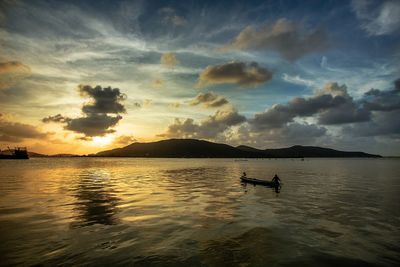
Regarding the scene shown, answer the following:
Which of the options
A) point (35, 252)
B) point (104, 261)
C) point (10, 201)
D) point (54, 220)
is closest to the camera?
point (104, 261)

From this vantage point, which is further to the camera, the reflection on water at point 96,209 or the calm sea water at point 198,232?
the reflection on water at point 96,209

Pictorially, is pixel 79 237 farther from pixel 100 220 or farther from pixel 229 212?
pixel 229 212

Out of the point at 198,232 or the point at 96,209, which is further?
the point at 96,209

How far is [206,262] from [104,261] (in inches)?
261

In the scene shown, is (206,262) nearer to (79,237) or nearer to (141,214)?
(79,237)

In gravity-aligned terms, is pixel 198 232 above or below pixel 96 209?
below

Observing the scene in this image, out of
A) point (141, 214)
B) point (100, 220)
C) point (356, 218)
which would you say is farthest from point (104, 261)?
point (356, 218)

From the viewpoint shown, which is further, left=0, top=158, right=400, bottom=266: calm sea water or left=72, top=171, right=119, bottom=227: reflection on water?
left=72, top=171, right=119, bottom=227: reflection on water

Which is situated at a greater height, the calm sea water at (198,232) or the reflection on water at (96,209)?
the reflection on water at (96,209)

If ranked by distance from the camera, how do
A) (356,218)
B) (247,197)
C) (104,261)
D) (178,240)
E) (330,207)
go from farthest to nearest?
(247,197)
(330,207)
(356,218)
(178,240)
(104,261)

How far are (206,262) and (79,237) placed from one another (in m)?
11.6

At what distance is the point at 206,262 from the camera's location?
18547mm

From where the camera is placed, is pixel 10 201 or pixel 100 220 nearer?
pixel 100 220

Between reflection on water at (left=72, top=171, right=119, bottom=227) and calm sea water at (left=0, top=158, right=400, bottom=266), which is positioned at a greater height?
reflection on water at (left=72, top=171, right=119, bottom=227)
